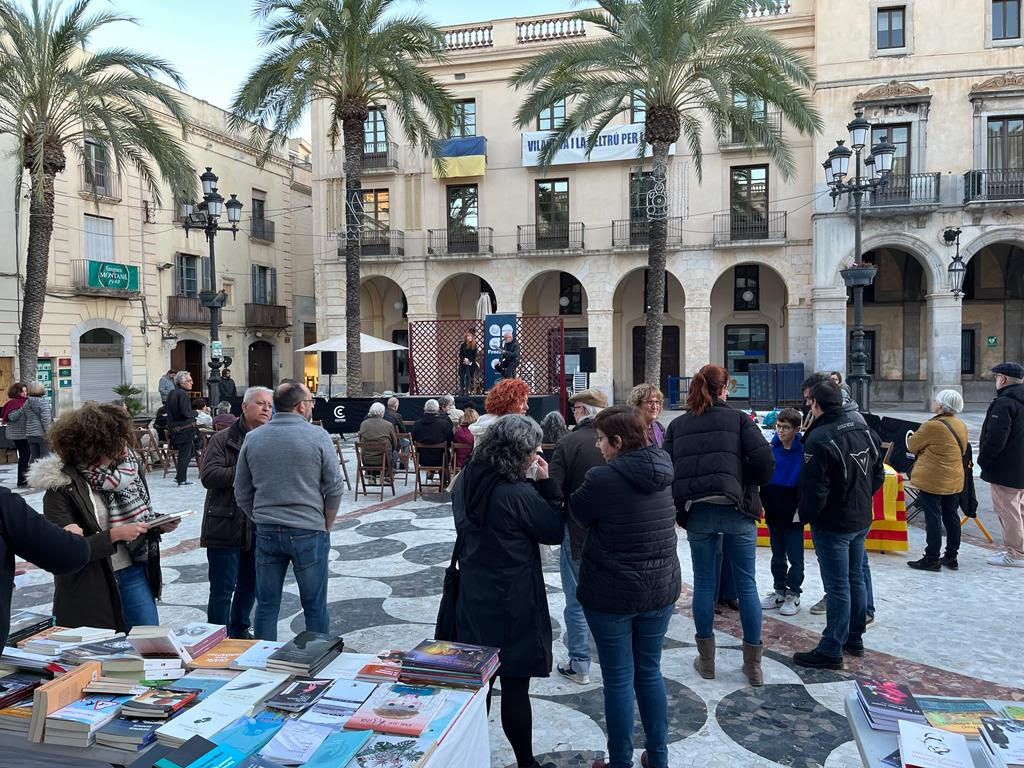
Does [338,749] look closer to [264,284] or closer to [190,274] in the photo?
[190,274]

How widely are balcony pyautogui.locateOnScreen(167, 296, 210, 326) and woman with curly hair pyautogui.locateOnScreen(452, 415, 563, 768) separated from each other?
23223 mm

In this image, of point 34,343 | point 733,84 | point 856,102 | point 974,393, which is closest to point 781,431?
point 733,84

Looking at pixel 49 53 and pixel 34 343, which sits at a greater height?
pixel 49 53

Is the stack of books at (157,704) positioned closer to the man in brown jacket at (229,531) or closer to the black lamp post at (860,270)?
the man in brown jacket at (229,531)

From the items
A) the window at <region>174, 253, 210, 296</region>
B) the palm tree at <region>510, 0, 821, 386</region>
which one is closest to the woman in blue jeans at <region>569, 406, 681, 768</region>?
the palm tree at <region>510, 0, 821, 386</region>

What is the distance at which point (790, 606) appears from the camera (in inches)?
191

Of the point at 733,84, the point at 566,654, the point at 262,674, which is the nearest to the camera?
the point at 262,674

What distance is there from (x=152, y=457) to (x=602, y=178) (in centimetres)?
1674

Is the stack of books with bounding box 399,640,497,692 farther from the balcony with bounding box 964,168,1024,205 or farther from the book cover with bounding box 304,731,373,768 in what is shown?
the balcony with bounding box 964,168,1024,205

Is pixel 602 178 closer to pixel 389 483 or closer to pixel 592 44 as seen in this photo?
pixel 592 44

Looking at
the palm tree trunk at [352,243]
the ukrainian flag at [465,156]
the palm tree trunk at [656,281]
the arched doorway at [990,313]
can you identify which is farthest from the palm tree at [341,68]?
the arched doorway at [990,313]

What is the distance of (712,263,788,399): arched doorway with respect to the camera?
78.6ft

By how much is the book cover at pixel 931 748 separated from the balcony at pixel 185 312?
24579mm

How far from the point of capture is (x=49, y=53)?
12594 mm
